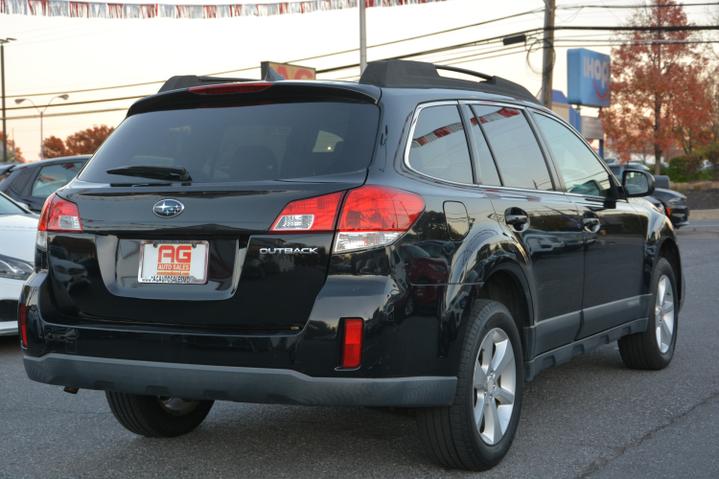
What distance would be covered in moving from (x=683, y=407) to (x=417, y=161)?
2474 mm

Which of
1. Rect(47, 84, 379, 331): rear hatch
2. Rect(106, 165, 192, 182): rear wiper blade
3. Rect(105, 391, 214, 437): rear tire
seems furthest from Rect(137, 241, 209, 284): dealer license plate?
Rect(105, 391, 214, 437): rear tire

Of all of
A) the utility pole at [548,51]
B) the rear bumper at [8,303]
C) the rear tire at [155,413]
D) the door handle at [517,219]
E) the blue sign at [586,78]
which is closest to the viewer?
the door handle at [517,219]

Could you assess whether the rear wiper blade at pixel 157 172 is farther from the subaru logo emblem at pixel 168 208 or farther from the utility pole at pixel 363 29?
the utility pole at pixel 363 29

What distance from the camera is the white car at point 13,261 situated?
783cm

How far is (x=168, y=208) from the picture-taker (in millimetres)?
4164

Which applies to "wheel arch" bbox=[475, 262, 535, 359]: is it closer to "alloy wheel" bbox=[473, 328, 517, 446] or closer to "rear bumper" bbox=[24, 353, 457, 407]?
"alloy wheel" bbox=[473, 328, 517, 446]

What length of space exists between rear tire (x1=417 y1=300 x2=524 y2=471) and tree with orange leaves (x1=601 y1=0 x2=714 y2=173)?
4656 cm

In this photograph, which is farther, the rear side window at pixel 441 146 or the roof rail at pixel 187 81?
the roof rail at pixel 187 81

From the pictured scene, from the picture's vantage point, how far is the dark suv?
3932 mm

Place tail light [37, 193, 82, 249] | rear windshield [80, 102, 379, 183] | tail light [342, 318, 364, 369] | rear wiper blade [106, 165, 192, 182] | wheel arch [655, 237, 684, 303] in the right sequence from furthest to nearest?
1. wheel arch [655, 237, 684, 303]
2. tail light [37, 193, 82, 249]
3. rear wiper blade [106, 165, 192, 182]
4. rear windshield [80, 102, 379, 183]
5. tail light [342, 318, 364, 369]

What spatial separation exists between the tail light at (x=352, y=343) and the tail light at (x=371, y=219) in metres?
0.28

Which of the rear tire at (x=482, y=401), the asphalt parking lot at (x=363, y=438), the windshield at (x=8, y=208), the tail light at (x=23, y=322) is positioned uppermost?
the windshield at (x=8, y=208)

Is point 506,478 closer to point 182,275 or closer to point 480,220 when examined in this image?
point 480,220

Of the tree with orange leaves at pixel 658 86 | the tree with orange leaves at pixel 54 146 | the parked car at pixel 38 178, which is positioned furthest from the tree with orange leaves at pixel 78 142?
the parked car at pixel 38 178
